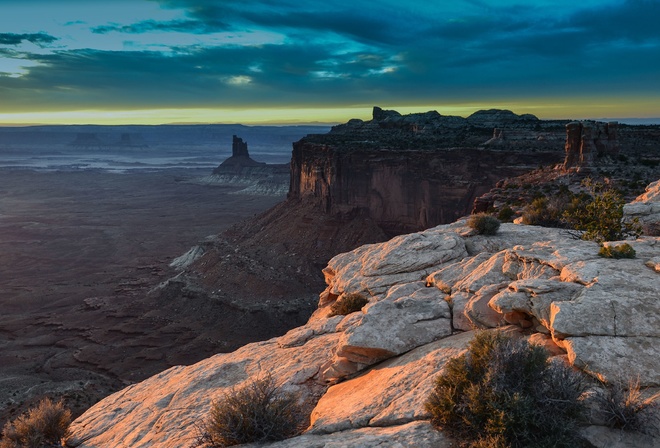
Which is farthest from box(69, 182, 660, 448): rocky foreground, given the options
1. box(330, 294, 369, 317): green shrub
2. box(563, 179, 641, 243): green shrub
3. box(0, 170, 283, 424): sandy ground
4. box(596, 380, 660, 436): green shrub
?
box(0, 170, 283, 424): sandy ground

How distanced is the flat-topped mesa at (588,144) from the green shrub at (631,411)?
27.5 metres

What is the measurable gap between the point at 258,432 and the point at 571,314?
5376 mm

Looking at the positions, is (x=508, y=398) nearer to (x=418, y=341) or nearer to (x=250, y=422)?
(x=418, y=341)

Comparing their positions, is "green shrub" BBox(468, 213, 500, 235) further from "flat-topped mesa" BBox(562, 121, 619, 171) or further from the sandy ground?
the sandy ground

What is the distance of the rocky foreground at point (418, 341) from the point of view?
6.65 m

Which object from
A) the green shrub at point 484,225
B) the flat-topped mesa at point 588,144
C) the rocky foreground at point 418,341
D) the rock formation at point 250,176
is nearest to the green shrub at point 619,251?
the rocky foreground at point 418,341

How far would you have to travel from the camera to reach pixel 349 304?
12180mm

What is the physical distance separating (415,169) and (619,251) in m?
39.3

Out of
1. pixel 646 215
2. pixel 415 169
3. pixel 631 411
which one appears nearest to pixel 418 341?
pixel 631 411

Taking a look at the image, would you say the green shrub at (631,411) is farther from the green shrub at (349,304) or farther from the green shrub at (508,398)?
the green shrub at (349,304)

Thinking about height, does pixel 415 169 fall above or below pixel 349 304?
above

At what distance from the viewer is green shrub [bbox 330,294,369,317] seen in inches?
474

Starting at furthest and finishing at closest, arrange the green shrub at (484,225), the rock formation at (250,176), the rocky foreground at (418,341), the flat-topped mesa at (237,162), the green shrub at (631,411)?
the flat-topped mesa at (237,162), the rock formation at (250,176), the green shrub at (484,225), the rocky foreground at (418,341), the green shrub at (631,411)

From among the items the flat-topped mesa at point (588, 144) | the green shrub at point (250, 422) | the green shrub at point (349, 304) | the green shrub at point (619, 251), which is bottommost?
the green shrub at point (250, 422)
